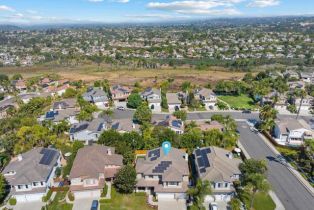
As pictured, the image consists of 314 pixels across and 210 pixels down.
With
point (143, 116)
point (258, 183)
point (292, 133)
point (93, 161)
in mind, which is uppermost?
point (258, 183)

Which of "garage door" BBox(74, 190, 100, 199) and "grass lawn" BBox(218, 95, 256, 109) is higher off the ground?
"garage door" BBox(74, 190, 100, 199)

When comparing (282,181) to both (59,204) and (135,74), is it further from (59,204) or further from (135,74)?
(135,74)

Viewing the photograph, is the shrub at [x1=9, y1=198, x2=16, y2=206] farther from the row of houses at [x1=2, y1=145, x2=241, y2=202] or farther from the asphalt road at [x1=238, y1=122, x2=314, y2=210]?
the asphalt road at [x1=238, y1=122, x2=314, y2=210]

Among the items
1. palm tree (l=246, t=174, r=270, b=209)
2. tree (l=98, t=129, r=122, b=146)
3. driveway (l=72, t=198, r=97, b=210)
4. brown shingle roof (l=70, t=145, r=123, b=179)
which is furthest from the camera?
tree (l=98, t=129, r=122, b=146)

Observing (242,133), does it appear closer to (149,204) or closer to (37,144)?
(149,204)

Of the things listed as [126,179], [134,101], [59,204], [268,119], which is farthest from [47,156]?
[268,119]

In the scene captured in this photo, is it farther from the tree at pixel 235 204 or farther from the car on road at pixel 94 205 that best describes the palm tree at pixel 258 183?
the car on road at pixel 94 205

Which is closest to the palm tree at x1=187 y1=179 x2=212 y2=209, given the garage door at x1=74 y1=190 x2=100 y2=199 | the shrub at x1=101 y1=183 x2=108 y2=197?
the shrub at x1=101 y1=183 x2=108 y2=197
